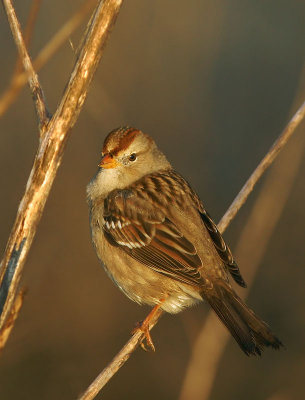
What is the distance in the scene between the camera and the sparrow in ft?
11.9

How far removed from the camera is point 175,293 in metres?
3.77

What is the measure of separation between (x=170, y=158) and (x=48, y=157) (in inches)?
189

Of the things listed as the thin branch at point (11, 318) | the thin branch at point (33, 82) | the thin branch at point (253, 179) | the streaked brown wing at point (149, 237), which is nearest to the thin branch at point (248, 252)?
the thin branch at point (253, 179)

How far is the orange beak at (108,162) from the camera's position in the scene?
13.2 ft

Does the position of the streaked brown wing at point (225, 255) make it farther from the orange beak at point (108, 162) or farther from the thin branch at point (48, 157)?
the thin branch at point (48, 157)

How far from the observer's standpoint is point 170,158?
727cm

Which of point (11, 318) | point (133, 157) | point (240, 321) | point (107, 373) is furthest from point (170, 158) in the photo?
point (11, 318)

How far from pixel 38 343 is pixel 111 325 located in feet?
2.34

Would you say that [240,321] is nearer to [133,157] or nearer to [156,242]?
[156,242]

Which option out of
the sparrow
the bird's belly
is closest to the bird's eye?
the sparrow

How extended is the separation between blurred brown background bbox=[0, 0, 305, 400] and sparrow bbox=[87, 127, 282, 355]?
619mm

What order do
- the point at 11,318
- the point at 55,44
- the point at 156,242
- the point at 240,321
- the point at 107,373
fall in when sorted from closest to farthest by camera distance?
the point at 55,44 → the point at 11,318 → the point at 107,373 → the point at 240,321 → the point at 156,242

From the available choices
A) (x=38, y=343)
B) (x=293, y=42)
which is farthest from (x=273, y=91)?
(x=38, y=343)

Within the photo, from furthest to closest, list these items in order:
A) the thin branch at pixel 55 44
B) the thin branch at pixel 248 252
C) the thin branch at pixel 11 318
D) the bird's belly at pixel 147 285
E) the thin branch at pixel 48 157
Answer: the bird's belly at pixel 147 285 < the thin branch at pixel 248 252 < the thin branch at pixel 48 157 < the thin branch at pixel 11 318 < the thin branch at pixel 55 44
